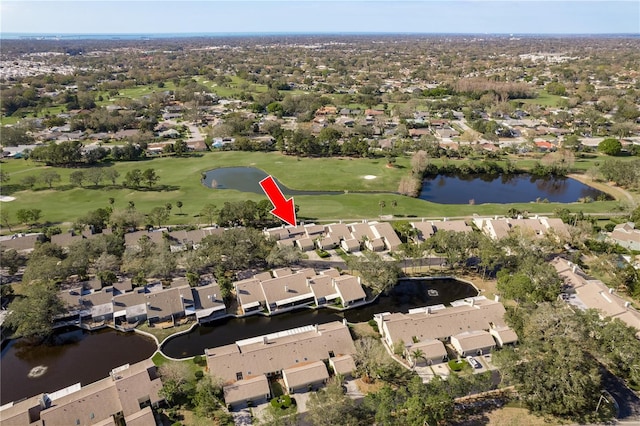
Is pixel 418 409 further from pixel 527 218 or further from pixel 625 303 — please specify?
pixel 527 218

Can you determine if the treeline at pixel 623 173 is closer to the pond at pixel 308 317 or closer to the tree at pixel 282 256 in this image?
the pond at pixel 308 317

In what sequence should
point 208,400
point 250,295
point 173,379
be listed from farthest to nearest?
point 250,295, point 173,379, point 208,400

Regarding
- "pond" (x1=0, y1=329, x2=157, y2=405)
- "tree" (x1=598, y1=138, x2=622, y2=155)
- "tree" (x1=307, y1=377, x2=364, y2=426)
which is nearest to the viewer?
"tree" (x1=307, y1=377, x2=364, y2=426)

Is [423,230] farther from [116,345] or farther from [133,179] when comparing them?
[133,179]

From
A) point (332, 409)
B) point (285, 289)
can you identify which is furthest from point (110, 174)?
point (332, 409)

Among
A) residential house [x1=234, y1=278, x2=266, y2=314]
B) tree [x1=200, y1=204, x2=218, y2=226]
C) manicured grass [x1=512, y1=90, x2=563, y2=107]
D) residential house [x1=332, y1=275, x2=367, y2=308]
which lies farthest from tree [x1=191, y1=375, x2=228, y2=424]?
manicured grass [x1=512, y1=90, x2=563, y2=107]

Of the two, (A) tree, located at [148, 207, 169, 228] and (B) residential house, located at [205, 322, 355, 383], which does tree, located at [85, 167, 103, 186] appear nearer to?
(A) tree, located at [148, 207, 169, 228]
